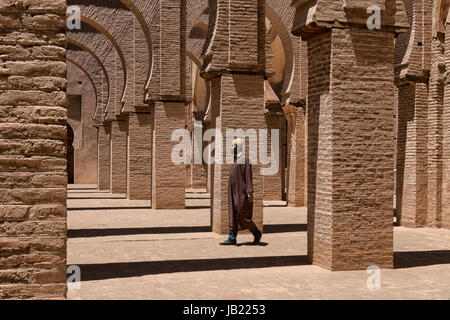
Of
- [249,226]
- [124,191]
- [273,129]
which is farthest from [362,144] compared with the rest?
[124,191]

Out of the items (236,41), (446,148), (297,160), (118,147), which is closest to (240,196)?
(236,41)

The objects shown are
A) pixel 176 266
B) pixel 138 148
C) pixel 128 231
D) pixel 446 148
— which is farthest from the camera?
pixel 138 148

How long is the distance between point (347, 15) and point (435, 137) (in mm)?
5649

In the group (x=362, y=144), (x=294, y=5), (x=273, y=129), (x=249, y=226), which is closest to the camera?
(x=362, y=144)

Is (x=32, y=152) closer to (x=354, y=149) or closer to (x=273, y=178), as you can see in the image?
(x=354, y=149)

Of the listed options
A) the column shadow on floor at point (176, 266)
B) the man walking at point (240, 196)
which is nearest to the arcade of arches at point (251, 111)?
the column shadow on floor at point (176, 266)

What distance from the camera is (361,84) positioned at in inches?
284

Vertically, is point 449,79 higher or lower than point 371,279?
higher

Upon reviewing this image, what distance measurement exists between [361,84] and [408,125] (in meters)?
5.35

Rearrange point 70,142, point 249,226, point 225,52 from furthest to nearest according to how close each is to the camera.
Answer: point 70,142 → point 225,52 → point 249,226

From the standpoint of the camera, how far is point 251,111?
35.3ft

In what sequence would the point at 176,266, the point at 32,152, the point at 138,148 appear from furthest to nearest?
the point at 138,148
the point at 176,266
the point at 32,152

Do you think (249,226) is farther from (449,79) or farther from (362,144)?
(449,79)

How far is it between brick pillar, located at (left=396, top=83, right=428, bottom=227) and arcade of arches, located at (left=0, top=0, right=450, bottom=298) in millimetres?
33
